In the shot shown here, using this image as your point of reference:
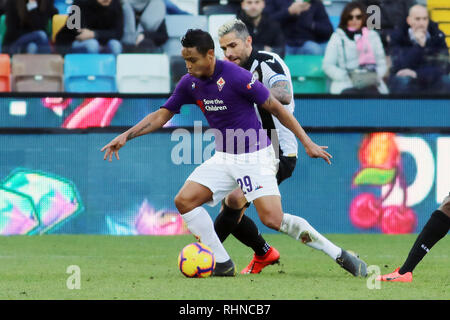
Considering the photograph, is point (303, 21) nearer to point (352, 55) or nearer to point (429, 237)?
point (352, 55)

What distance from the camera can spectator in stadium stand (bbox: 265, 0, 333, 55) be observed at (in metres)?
12.8

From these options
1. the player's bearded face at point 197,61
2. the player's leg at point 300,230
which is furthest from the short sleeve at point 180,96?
the player's leg at point 300,230

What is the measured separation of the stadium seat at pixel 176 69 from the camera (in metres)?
12.0

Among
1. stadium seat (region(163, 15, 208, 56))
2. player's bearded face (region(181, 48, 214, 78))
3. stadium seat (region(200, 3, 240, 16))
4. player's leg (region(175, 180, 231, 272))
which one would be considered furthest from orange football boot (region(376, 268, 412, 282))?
stadium seat (region(200, 3, 240, 16))

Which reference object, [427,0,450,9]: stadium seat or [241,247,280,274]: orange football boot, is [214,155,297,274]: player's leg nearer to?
[241,247,280,274]: orange football boot

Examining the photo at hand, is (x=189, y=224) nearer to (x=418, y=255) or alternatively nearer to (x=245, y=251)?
(x=418, y=255)

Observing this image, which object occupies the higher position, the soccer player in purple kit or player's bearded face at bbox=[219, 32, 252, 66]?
player's bearded face at bbox=[219, 32, 252, 66]

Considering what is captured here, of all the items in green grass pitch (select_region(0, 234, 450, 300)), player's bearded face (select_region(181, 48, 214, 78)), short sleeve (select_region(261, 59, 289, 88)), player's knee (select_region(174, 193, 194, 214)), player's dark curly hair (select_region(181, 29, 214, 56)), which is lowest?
green grass pitch (select_region(0, 234, 450, 300))

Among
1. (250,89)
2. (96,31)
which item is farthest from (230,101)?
(96,31)

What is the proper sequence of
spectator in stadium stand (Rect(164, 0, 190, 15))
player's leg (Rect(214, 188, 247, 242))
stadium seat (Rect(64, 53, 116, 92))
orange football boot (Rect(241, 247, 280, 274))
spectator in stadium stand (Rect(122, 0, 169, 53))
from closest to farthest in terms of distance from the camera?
player's leg (Rect(214, 188, 247, 242)), orange football boot (Rect(241, 247, 280, 274)), stadium seat (Rect(64, 53, 116, 92)), spectator in stadium stand (Rect(122, 0, 169, 53)), spectator in stadium stand (Rect(164, 0, 190, 15))

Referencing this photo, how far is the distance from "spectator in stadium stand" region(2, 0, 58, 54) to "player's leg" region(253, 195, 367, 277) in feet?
19.9

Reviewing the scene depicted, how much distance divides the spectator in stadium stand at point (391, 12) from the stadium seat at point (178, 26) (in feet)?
7.41

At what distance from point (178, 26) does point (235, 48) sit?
544cm

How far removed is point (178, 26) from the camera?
42.4 feet
